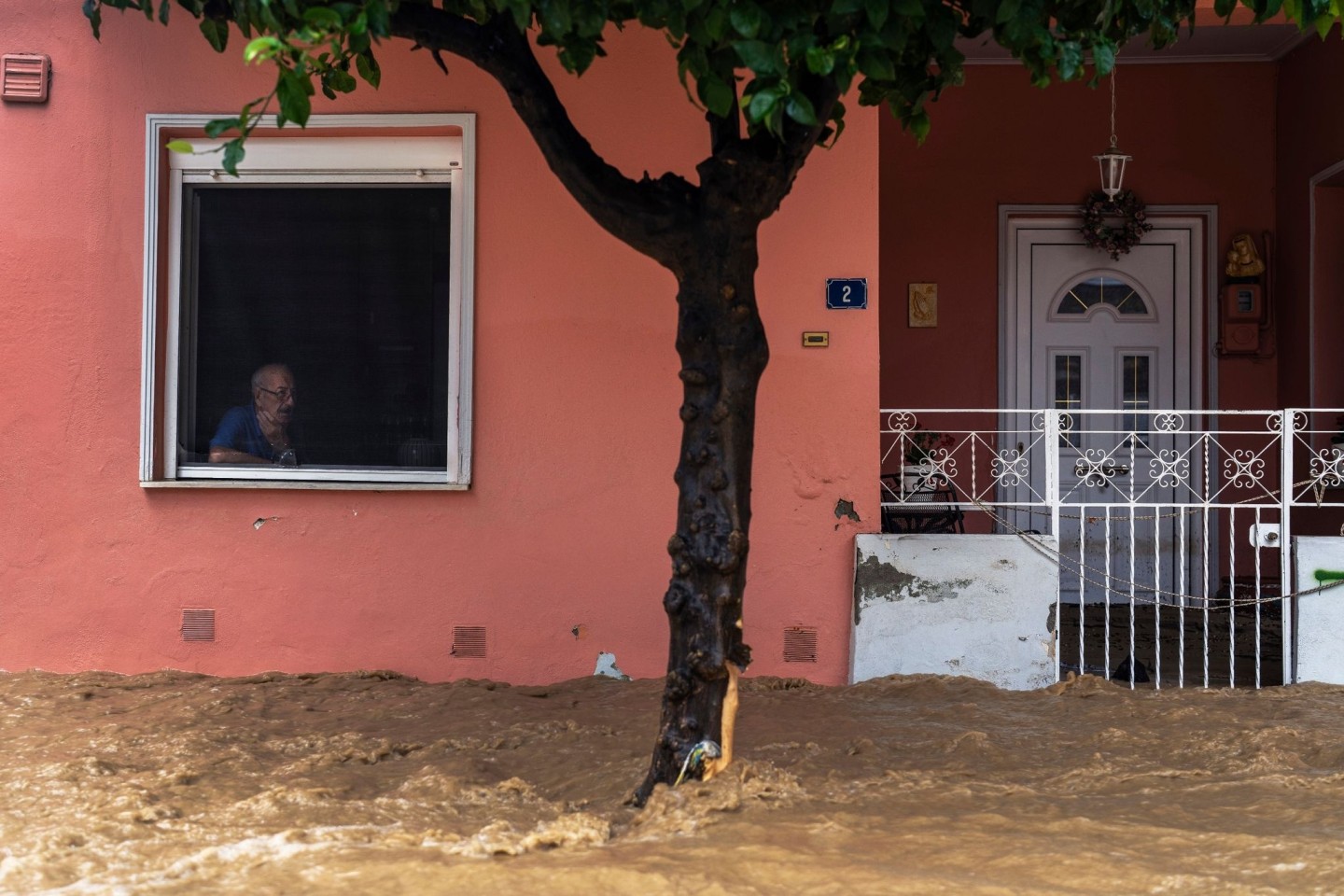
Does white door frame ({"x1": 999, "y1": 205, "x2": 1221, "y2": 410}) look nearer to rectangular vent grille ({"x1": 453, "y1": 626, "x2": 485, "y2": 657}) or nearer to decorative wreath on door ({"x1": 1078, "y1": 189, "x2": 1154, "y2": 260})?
decorative wreath on door ({"x1": 1078, "y1": 189, "x2": 1154, "y2": 260})

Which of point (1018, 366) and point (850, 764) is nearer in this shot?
point (850, 764)

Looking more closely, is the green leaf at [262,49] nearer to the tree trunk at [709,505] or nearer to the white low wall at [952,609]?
the tree trunk at [709,505]

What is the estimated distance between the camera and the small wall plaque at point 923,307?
7.87m

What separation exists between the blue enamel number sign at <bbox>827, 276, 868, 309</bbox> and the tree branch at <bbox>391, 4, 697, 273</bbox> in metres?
1.87

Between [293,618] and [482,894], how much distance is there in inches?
121

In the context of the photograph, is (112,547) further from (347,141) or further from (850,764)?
(850,764)

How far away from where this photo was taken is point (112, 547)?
18.0ft

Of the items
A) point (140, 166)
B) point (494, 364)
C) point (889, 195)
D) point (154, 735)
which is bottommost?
point (154, 735)

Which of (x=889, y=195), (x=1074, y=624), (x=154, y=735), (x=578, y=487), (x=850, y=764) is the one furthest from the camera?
(x=889, y=195)

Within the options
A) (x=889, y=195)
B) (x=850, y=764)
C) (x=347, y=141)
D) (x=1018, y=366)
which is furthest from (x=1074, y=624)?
(x=347, y=141)

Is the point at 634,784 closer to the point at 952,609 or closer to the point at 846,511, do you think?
the point at 846,511

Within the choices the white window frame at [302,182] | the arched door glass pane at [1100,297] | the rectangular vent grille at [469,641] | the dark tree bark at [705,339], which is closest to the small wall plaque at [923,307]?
the arched door glass pane at [1100,297]

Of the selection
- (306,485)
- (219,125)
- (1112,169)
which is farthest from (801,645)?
(1112,169)

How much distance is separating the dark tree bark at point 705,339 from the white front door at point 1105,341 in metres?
4.84
